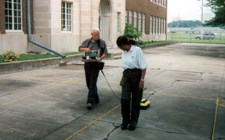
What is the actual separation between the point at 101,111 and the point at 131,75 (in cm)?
178

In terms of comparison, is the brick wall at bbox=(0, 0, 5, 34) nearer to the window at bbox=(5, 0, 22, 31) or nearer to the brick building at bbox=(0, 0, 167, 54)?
the brick building at bbox=(0, 0, 167, 54)

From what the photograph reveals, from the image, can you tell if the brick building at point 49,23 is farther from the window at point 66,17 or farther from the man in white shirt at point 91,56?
the man in white shirt at point 91,56

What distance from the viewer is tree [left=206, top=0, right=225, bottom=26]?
31.0 meters

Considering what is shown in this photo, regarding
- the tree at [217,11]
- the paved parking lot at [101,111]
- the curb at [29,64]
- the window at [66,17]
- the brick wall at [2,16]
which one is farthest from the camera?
the tree at [217,11]

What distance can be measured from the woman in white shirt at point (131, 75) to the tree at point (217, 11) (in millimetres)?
25978

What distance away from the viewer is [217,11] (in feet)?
105

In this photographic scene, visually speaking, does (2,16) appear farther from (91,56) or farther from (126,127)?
(126,127)

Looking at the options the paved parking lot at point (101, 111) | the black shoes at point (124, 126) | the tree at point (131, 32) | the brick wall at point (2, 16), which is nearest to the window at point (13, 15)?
the brick wall at point (2, 16)

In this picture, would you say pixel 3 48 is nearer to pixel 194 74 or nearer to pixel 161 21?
pixel 194 74

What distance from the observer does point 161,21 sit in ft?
179

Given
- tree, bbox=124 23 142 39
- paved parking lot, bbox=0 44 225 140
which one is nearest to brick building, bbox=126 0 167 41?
tree, bbox=124 23 142 39

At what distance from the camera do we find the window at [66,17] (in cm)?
2231

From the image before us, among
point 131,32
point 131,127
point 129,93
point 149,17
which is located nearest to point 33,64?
point 129,93

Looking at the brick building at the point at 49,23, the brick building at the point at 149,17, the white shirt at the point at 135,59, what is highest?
the brick building at the point at 149,17
